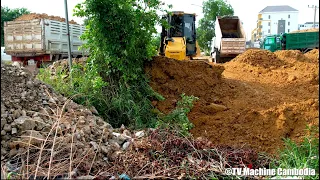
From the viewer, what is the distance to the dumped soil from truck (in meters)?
4.82

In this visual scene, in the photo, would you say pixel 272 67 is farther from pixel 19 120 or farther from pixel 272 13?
pixel 272 13

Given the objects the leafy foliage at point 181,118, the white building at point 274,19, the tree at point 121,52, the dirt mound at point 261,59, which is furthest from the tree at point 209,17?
the white building at point 274,19

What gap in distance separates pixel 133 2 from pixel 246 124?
118 inches

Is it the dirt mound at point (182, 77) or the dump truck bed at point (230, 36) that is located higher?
the dump truck bed at point (230, 36)

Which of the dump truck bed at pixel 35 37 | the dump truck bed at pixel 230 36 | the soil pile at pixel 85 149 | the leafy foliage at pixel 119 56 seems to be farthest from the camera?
the dump truck bed at pixel 35 37

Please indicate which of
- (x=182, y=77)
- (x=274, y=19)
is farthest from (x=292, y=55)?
(x=274, y=19)

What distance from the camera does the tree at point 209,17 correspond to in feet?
87.7

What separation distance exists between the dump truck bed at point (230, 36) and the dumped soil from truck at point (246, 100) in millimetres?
4419

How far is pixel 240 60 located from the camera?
8.80 m

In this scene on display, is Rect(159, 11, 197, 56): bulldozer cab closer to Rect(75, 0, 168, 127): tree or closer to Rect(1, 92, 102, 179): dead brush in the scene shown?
Rect(75, 0, 168, 127): tree

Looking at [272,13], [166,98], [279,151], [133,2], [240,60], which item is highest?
[272,13]

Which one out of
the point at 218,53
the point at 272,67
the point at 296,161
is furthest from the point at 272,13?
the point at 296,161

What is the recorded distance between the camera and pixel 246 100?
18.9 feet

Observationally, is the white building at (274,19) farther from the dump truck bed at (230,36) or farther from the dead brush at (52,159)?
the dead brush at (52,159)
